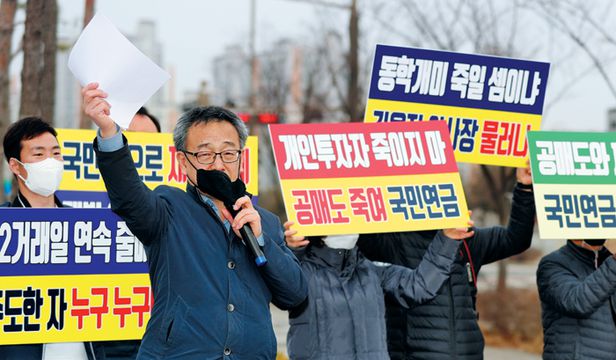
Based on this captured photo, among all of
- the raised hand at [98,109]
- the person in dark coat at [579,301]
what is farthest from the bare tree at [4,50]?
the raised hand at [98,109]

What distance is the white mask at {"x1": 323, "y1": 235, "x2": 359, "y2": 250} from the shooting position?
4.49 meters

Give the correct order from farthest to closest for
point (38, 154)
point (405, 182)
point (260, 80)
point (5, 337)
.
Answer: point (260, 80) < point (405, 182) < point (38, 154) < point (5, 337)

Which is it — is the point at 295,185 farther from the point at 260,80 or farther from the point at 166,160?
the point at 260,80

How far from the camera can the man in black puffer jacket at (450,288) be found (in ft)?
15.5

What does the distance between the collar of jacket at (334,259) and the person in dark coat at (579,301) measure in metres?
1.14

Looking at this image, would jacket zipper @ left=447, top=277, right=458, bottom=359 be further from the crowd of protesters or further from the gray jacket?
the gray jacket

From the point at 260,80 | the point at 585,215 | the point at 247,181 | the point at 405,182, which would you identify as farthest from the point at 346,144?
the point at 260,80

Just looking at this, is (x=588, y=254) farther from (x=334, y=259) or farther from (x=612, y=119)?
(x=612, y=119)

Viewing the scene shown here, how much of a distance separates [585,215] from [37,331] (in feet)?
9.16

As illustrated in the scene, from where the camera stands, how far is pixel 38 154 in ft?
14.1

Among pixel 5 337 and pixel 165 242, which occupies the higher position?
pixel 165 242

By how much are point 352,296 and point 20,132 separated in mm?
1764

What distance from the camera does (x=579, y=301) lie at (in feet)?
15.2

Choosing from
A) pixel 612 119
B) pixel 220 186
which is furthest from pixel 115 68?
pixel 612 119
